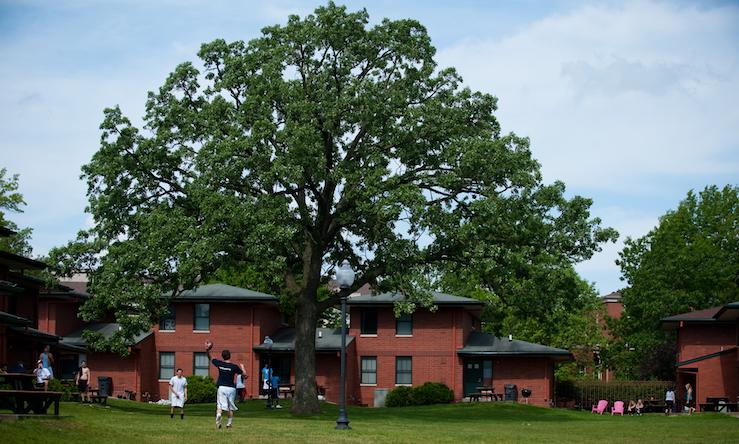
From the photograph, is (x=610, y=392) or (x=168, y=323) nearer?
(x=610, y=392)

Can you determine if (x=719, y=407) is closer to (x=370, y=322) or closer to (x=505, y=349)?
(x=505, y=349)

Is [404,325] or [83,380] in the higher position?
[404,325]

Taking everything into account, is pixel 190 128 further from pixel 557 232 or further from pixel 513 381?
pixel 513 381

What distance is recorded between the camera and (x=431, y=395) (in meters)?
60.9

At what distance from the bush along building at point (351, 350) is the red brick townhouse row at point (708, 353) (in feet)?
27.2

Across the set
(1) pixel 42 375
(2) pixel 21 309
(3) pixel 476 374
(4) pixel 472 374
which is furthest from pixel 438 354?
(1) pixel 42 375

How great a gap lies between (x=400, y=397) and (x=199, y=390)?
11081mm

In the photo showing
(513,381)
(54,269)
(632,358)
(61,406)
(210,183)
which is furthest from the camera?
(632,358)

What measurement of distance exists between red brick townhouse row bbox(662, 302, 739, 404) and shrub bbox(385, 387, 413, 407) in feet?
52.9

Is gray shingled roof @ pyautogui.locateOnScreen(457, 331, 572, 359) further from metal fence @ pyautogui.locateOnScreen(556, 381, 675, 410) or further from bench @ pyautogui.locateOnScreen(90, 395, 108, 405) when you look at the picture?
bench @ pyautogui.locateOnScreen(90, 395, 108, 405)

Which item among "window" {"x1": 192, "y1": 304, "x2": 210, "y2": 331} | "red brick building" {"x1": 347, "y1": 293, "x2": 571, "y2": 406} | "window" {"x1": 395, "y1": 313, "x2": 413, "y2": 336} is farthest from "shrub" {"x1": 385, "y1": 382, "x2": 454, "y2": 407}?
"window" {"x1": 192, "y1": 304, "x2": 210, "y2": 331}

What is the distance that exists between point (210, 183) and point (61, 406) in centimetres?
915

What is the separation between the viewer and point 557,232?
39.8 metres

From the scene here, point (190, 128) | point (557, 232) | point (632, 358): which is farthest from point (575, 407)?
point (190, 128)
